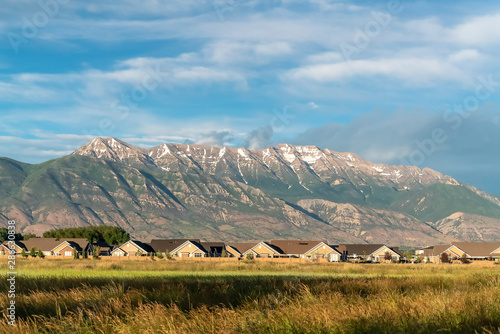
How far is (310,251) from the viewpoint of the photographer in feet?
579

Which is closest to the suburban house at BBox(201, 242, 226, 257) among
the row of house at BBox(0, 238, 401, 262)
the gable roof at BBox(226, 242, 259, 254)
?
the row of house at BBox(0, 238, 401, 262)

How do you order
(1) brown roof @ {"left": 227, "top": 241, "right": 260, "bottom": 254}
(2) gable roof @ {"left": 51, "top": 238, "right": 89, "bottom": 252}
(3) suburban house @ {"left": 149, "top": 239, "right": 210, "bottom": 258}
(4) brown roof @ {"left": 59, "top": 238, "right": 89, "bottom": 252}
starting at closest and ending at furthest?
1. (2) gable roof @ {"left": 51, "top": 238, "right": 89, "bottom": 252}
2. (4) brown roof @ {"left": 59, "top": 238, "right": 89, "bottom": 252}
3. (3) suburban house @ {"left": 149, "top": 239, "right": 210, "bottom": 258}
4. (1) brown roof @ {"left": 227, "top": 241, "right": 260, "bottom": 254}

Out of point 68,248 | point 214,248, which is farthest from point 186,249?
point 68,248

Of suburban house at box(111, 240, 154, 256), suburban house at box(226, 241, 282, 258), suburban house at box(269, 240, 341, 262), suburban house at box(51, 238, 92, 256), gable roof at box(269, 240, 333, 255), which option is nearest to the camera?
suburban house at box(269, 240, 341, 262)

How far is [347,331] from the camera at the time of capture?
16.4 m

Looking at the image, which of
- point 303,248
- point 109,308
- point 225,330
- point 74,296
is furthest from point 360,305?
point 303,248

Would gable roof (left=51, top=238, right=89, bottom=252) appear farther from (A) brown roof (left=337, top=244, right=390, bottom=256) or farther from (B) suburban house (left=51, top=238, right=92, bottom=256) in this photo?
(A) brown roof (left=337, top=244, right=390, bottom=256)

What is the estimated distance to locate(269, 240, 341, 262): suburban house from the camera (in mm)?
172550

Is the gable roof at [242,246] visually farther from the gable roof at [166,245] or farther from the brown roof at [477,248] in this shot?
the brown roof at [477,248]

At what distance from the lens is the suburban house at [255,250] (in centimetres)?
17825

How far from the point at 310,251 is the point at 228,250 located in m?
28.0

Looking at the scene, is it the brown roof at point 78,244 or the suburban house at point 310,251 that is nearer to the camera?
the suburban house at point 310,251

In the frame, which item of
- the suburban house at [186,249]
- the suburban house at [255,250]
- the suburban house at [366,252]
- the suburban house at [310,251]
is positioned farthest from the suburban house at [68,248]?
the suburban house at [366,252]

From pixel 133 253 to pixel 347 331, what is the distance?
16590 centimetres
